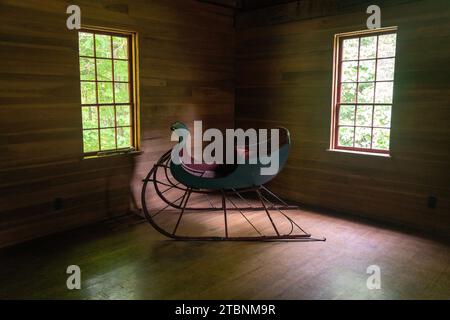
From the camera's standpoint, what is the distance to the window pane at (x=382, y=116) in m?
4.50

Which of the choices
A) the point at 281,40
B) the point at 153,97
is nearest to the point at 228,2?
the point at 281,40

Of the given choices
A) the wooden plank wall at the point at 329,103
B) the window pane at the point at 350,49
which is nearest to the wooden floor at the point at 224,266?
the wooden plank wall at the point at 329,103

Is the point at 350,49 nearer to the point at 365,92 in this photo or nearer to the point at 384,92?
the point at 365,92

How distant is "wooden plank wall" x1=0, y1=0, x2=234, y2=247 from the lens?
376 centimetres

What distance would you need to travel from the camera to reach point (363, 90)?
467cm

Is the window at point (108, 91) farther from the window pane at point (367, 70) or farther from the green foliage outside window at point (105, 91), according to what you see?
the window pane at point (367, 70)

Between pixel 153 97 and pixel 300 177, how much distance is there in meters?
2.09

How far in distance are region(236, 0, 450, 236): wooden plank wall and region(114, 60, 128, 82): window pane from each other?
1724mm

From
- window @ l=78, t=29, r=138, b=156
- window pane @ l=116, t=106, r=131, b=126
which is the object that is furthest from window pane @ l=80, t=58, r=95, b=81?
window pane @ l=116, t=106, r=131, b=126

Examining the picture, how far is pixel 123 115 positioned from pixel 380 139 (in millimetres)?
2886

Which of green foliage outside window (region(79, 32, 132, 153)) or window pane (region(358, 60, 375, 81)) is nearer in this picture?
green foliage outside window (region(79, 32, 132, 153))

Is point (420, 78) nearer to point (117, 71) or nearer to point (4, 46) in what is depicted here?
point (117, 71)

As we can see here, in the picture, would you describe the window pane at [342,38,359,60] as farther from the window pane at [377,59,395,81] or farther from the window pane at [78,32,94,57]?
the window pane at [78,32,94,57]

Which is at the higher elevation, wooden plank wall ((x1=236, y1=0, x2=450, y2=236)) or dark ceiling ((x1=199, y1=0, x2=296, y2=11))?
dark ceiling ((x1=199, y1=0, x2=296, y2=11))
